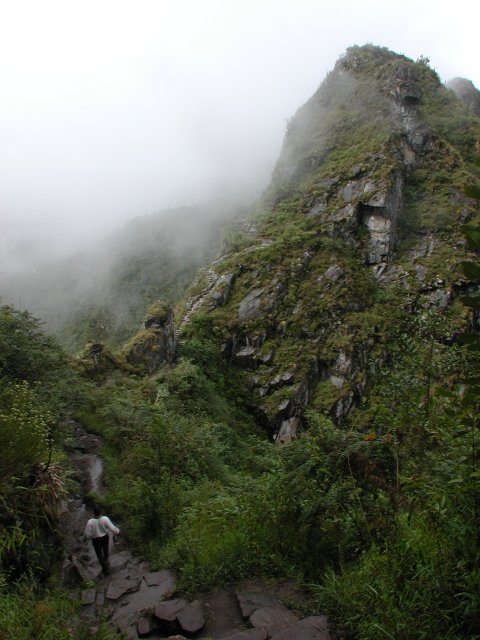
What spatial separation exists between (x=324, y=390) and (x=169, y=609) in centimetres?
1454

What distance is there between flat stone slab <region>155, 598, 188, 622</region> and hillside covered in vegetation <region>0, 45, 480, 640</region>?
0.50m

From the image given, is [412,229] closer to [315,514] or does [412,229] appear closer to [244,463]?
[244,463]

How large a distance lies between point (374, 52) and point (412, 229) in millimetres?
19439

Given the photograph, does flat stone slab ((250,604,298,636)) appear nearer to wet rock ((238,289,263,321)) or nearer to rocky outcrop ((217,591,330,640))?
rocky outcrop ((217,591,330,640))

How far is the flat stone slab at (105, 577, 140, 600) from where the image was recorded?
536 centimetres

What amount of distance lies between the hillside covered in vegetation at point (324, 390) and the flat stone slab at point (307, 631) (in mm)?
123

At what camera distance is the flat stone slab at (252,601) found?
3969mm

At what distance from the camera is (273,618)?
3717mm

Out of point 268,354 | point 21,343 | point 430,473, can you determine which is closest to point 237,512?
point 430,473

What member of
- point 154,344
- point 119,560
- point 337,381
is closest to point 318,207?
point 337,381

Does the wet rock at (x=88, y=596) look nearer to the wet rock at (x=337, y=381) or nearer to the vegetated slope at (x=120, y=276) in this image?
the wet rock at (x=337, y=381)

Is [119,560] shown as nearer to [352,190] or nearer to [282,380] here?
[282,380]

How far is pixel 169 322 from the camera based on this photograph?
19.6m

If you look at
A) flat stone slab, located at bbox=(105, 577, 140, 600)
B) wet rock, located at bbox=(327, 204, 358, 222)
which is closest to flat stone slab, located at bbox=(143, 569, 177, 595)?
flat stone slab, located at bbox=(105, 577, 140, 600)
